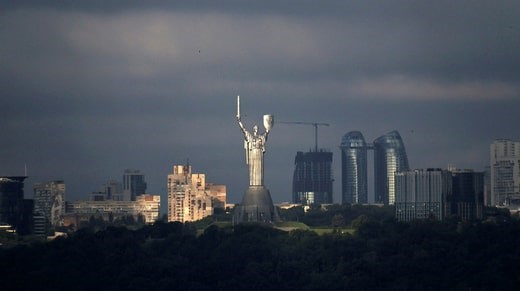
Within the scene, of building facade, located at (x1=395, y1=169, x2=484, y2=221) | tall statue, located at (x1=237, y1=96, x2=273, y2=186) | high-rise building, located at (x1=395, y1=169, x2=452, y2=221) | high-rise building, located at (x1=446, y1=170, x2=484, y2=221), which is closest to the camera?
tall statue, located at (x1=237, y1=96, x2=273, y2=186)

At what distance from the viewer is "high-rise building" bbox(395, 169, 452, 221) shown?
521ft

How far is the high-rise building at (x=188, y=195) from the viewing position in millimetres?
175625

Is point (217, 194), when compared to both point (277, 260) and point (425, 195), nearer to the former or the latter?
point (425, 195)

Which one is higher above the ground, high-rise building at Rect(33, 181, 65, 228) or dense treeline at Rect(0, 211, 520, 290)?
high-rise building at Rect(33, 181, 65, 228)

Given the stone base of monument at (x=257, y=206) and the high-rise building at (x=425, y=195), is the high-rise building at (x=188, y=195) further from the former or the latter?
the stone base of monument at (x=257, y=206)

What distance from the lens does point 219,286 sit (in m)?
105

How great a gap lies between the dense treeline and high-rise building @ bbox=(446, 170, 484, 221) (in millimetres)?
34761

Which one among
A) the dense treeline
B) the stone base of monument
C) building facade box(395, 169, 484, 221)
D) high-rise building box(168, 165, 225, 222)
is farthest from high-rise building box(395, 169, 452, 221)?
the dense treeline

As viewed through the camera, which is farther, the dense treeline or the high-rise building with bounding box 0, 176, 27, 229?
the high-rise building with bounding box 0, 176, 27, 229

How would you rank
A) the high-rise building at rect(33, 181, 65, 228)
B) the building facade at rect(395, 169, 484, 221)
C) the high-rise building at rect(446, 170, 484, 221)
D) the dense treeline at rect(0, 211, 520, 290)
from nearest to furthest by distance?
the dense treeline at rect(0, 211, 520, 290), the high-rise building at rect(446, 170, 484, 221), the building facade at rect(395, 169, 484, 221), the high-rise building at rect(33, 181, 65, 228)

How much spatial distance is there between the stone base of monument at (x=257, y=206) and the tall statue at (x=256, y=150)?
27.6 inches

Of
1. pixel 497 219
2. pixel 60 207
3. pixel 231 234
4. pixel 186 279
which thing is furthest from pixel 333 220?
pixel 60 207

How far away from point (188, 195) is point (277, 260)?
6931 cm

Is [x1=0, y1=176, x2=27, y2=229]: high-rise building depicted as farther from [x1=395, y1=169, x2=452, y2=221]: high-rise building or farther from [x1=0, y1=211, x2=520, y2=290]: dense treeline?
[x1=0, y1=211, x2=520, y2=290]: dense treeline
